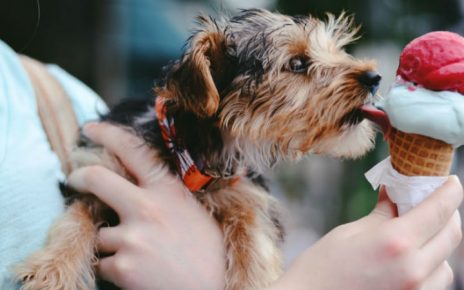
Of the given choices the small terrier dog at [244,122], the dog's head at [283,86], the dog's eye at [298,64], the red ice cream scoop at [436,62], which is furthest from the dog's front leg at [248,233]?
the red ice cream scoop at [436,62]

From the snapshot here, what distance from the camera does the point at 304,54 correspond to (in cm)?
229

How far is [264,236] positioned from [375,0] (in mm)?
3572

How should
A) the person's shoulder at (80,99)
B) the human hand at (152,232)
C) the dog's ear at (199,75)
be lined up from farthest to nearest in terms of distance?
the person's shoulder at (80,99) < the dog's ear at (199,75) < the human hand at (152,232)

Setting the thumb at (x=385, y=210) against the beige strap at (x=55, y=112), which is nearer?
the thumb at (x=385, y=210)

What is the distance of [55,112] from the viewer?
2232 millimetres

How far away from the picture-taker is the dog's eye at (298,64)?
2273mm

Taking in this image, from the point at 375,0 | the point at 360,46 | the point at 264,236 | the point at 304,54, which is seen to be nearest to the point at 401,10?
the point at 375,0

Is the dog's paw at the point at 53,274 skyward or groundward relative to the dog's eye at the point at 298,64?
groundward

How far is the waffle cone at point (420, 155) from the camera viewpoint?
4.94 ft

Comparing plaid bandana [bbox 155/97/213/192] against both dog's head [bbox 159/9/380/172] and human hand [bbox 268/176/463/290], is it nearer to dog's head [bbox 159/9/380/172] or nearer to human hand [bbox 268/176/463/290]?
dog's head [bbox 159/9/380/172]

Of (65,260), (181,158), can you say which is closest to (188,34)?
(181,158)

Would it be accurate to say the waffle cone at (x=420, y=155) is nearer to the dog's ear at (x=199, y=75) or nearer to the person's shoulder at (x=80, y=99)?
the dog's ear at (x=199, y=75)

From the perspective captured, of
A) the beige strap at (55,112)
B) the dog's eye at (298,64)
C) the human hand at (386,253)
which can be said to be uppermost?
the dog's eye at (298,64)

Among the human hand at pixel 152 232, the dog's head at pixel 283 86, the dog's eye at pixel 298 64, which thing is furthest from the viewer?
the dog's eye at pixel 298 64
